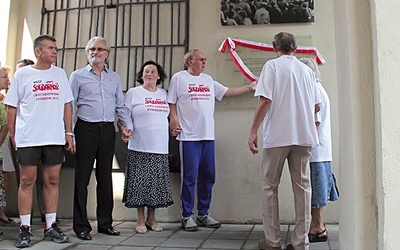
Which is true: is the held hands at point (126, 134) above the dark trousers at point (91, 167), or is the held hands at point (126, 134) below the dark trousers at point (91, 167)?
above

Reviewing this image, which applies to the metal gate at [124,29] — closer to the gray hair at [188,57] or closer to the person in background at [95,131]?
the gray hair at [188,57]

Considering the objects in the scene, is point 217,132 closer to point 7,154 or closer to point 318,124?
point 318,124

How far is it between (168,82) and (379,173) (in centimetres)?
351

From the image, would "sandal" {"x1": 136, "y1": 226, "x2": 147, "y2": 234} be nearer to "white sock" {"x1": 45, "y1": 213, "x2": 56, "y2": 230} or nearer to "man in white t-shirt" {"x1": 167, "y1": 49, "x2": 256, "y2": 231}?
"man in white t-shirt" {"x1": 167, "y1": 49, "x2": 256, "y2": 231}

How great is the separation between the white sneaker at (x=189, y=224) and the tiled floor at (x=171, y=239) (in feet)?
0.18

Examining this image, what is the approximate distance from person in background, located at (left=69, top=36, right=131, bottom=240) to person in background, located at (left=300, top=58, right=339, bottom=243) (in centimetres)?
182

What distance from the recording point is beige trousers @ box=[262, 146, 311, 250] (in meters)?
3.13

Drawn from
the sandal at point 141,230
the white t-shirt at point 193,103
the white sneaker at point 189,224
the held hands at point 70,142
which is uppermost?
the white t-shirt at point 193,103

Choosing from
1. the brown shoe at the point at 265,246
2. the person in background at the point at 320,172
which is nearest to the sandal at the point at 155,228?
the brown shoe at the point at 265,246

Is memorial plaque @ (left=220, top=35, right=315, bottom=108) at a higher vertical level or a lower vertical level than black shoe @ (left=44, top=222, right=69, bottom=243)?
higher

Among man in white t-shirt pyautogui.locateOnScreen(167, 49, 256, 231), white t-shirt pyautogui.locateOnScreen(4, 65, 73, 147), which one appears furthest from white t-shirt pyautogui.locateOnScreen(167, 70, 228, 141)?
white t-shirt pyautogui.locateOnScreen(4, 65, 73, 147)

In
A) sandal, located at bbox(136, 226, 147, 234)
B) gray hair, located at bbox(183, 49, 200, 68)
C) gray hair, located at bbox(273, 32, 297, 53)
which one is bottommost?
sandal, located at bbox(136, 226, 147, 234)

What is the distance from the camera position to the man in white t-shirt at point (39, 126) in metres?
3.64

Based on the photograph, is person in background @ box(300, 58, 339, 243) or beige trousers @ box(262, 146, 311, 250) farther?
person in background @ box(300, 58, 339, 243)
